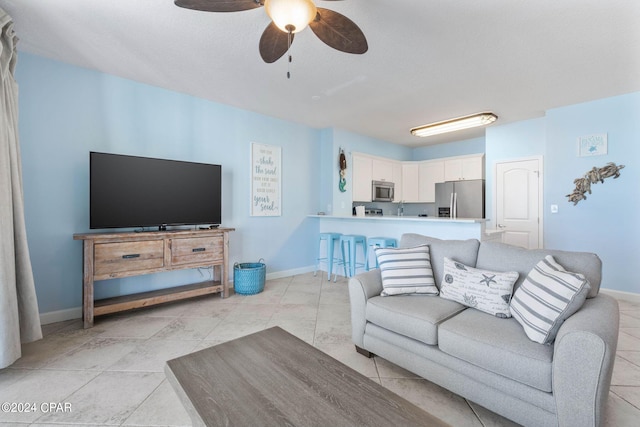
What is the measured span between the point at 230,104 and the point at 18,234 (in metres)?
2.71

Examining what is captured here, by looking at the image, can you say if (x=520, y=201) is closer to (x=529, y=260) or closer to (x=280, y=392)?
(x=529, y=260)

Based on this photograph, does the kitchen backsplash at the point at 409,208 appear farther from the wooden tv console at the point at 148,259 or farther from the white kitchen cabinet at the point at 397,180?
the wooden tv console at the point at 148,259

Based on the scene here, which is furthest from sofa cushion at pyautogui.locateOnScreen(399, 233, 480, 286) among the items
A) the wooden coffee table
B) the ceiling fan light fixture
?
the ceiling fan light fixture

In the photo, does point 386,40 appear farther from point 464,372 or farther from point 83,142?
point 83,142

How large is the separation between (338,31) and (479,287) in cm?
191

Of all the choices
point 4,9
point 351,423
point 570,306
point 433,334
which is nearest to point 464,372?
point 433,334

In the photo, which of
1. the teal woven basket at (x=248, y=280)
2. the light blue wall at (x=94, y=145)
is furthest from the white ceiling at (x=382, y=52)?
the teal woven basket at (x=248, y=280)

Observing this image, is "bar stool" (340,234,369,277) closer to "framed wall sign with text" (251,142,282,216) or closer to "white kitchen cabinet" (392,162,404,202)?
"framed wall sign with text" (251,142,282,216)

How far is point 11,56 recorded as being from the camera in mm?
Answer: 2131

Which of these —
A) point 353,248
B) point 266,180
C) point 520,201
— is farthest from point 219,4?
→ point 520,201

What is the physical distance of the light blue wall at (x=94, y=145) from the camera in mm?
2770

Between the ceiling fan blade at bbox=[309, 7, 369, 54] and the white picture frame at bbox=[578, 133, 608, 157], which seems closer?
the ceiling fan blade at bbox=[309, 7, 369, 54]

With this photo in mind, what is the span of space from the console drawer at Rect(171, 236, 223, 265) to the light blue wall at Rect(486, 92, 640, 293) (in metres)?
4.63

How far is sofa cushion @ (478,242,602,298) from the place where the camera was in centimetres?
176
